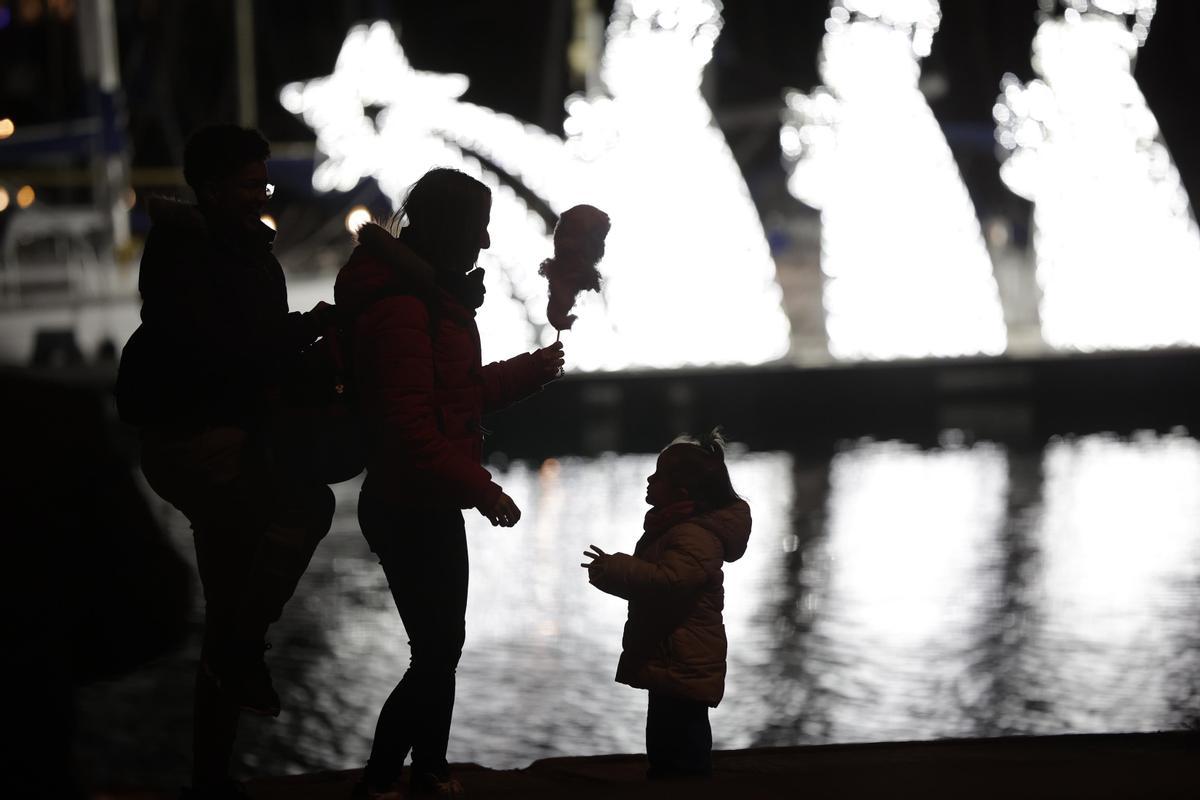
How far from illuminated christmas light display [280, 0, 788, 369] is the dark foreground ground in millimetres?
12598

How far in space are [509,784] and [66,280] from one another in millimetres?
17694

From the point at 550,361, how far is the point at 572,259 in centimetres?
26

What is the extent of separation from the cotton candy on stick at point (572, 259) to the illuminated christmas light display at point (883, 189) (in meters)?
13.4

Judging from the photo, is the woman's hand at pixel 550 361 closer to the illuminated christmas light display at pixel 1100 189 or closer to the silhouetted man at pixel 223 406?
the silhouetted man at pixel 223 406

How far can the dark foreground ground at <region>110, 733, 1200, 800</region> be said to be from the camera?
3.67 meters

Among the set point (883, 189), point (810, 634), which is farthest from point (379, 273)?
point (883, 189)

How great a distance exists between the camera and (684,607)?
150 inches

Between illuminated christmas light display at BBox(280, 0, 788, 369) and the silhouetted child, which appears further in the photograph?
illuminated christmas light display at BBox(280, 0, 788, 369)

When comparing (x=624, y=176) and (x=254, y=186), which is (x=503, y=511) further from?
(x=624, y=176)

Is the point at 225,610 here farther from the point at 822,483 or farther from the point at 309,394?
the point at 822,483

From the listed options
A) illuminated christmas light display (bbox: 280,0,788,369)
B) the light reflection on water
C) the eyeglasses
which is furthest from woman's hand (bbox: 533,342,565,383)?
illuminated christmas light display (bbox: 280,0,788,369)

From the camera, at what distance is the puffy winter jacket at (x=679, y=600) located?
374 centimetres

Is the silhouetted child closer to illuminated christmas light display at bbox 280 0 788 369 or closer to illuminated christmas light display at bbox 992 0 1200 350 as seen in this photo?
illuminated christmas light display at bbox 280 0 788 369

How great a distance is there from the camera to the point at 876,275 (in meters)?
17.5
